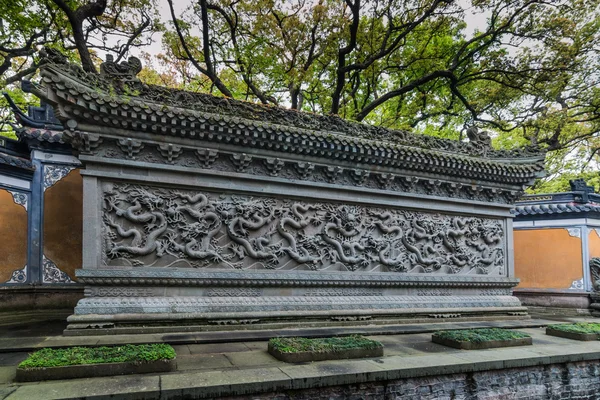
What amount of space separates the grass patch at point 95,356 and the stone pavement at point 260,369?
214 millimetres

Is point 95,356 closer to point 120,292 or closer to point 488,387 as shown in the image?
point 120,292

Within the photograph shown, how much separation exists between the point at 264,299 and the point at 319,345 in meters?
2.58

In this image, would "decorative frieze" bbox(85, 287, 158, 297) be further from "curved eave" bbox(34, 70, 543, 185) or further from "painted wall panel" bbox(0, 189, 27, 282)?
"painted wall panel" bbox(0, 189, 27, 282)

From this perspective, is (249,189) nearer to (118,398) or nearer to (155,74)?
(118,398)

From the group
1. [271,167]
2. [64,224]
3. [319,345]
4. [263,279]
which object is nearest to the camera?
[319,345]

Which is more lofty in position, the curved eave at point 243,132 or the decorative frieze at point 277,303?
the curved eave at point 243,132

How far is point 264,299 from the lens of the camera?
7953mm

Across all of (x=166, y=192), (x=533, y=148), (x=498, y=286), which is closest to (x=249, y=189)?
(x=166, y=192)

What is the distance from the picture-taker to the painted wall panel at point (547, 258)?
12.3 meters

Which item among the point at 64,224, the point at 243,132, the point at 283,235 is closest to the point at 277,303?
the point at 283,235

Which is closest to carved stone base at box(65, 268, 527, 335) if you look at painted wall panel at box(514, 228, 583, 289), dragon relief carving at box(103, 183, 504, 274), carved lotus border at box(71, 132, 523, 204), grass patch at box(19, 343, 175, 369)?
dragon relief carving at box(103, 183, 504, 274)

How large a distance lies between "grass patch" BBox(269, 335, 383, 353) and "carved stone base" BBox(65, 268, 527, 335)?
75.6 inches

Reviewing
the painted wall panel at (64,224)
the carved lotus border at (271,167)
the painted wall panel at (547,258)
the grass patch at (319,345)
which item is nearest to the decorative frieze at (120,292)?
the carved lotus border at (271,167)

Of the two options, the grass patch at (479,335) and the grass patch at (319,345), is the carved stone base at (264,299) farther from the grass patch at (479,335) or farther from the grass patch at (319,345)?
the grass patch at (479,335)
